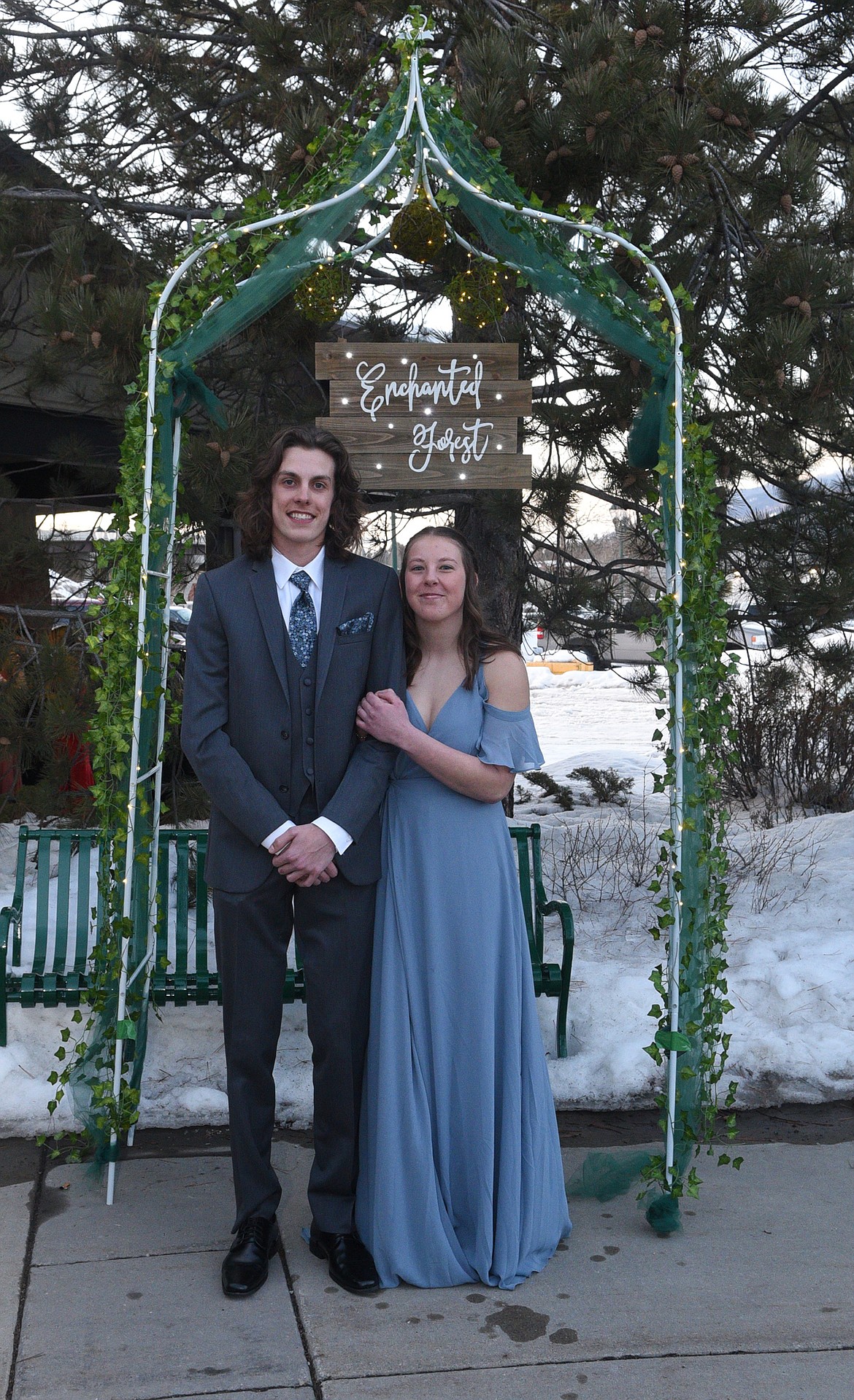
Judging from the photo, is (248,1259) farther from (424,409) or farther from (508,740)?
(424,409)

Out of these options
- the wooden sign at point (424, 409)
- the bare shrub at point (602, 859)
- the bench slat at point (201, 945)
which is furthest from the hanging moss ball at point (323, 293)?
the bare shrub at point (602, 859)

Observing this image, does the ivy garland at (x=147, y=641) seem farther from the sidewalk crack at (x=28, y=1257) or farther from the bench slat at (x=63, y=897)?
the bench slat at (x=63, y=897)

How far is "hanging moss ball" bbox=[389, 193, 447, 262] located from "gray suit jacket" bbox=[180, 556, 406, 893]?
147 centimetres

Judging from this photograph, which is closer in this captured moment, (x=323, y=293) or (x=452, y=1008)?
(x=452, y=1008)

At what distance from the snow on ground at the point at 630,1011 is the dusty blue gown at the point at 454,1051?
1.07 metres

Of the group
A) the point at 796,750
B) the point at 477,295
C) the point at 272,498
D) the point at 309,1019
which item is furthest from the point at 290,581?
the point at 796,750

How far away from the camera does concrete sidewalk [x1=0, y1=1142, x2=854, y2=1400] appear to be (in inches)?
99.4

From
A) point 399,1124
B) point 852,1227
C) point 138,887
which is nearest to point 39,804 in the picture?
point 138,887

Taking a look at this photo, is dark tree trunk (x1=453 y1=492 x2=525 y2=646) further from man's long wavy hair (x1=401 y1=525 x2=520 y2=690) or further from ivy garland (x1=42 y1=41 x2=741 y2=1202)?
man's long wavy hair (x1=401 y1=525 x2=520 y2=690)

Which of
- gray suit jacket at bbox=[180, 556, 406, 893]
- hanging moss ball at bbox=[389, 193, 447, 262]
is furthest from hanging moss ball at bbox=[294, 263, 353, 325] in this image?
gray suit jacket at bbox=[180, 556, 406, 893]

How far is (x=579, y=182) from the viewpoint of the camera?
4.34m

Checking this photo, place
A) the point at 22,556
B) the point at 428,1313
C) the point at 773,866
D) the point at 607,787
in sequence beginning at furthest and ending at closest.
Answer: the point at 607,787
the point at 773,866
the point at 22,556
the point at 428,1313

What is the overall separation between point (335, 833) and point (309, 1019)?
0.51 metres

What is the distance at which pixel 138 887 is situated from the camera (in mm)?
3613
